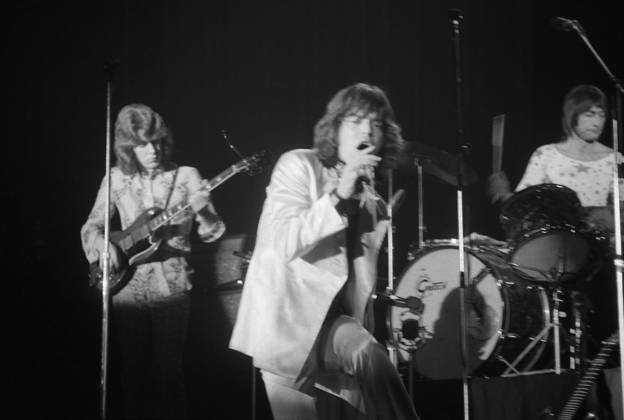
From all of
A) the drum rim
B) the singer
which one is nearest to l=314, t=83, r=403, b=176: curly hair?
the singer

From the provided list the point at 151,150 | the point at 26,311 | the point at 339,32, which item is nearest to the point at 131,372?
the point at 26,311

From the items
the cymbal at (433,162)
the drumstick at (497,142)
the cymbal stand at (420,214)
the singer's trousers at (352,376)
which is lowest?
the singer's trousers at (352,376)

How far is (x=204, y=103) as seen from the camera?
507 cm

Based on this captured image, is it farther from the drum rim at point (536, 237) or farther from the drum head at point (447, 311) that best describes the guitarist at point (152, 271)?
the drum rim at point (536, 237)

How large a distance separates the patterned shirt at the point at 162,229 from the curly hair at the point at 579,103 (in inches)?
101

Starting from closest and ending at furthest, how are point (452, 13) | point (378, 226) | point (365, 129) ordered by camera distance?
point (378, 226) → point (365, 129) → point (452, 13)

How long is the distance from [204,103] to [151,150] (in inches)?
20.1

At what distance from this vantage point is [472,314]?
4586 millimetres

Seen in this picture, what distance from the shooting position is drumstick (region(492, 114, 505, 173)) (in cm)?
509

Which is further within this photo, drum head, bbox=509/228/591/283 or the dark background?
the dark background

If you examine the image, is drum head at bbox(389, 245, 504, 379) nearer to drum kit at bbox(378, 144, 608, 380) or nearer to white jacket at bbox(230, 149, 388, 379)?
drum kit at bbox(378, 144, 608, 380)

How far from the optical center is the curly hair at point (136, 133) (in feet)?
16.0

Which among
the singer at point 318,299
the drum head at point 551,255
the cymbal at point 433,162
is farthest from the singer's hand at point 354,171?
the drum head at point 551,255

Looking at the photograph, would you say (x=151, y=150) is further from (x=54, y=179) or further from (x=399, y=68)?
(x=399, y=68)
